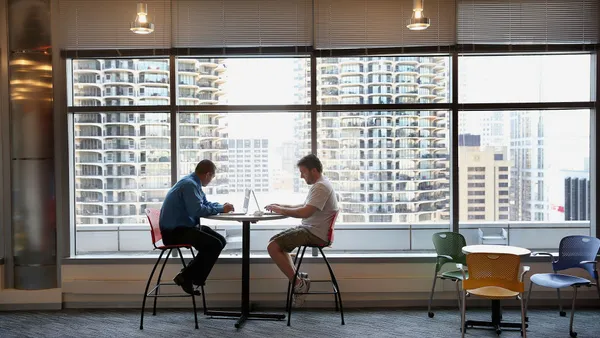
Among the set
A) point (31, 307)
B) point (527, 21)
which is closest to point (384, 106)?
point (527, 21)

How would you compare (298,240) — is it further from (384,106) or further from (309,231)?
(384,106)

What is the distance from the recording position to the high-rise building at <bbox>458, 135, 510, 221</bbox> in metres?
6.71

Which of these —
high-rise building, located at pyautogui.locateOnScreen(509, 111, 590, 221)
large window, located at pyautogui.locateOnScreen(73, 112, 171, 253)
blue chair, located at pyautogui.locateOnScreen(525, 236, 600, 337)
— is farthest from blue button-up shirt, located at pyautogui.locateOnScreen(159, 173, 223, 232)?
high-rise building, located at pyautogui.locateOnScreen(509, 111, 590, 221)

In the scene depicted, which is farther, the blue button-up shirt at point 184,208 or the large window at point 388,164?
the large window at point 388,164

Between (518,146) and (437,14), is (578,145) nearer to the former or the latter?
(518,146)

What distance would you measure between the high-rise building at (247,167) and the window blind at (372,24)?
1274 millimetres

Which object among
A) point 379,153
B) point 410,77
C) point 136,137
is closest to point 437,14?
point 410,77

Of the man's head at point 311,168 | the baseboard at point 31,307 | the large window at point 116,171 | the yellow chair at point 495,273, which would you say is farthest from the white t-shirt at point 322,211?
the baseboard at point 31,307

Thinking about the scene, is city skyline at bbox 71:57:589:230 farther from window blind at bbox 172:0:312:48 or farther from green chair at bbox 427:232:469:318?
green chair at bbox 427:232:469:318

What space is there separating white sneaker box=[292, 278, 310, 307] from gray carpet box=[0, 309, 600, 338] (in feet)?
0.61

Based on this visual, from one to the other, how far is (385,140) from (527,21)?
193 centimetres

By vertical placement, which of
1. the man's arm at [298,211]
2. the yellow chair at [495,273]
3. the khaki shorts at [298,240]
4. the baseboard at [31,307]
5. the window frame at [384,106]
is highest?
the window frame at [384,106]

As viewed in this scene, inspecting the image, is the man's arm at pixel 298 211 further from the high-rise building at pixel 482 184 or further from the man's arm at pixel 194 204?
the high-rise building at pixel 482 184

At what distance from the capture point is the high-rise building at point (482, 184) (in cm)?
671
